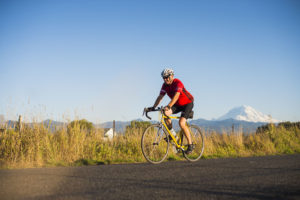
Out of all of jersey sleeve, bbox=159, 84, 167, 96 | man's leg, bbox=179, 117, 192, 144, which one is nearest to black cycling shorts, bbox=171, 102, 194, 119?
man's leg, bbox=179, 117, 192, 144

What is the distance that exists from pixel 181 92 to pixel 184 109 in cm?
47

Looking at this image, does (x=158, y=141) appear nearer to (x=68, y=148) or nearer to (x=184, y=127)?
(x=184, y=127)

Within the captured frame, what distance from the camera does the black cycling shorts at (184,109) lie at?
630cm

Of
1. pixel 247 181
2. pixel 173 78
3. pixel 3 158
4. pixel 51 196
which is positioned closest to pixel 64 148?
pixel 3 158

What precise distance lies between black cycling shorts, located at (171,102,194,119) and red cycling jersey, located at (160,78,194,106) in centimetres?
9

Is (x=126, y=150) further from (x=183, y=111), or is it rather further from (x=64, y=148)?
(x=183, y=111)

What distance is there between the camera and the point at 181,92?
6.24 metres

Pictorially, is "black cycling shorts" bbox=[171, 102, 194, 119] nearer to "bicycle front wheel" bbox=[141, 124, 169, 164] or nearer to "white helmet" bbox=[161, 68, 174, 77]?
"bicycle front wheel" bbox=[141, 124, 169, 164]

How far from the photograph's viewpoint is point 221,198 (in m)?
2.59

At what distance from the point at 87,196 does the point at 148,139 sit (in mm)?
3158

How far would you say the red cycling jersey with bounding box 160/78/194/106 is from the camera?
6.03 meters

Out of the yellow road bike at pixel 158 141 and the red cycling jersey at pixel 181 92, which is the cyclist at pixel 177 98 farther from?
the yellow road bike at pixel 158 141

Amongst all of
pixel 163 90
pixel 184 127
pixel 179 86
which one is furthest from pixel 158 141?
pixel 179 86

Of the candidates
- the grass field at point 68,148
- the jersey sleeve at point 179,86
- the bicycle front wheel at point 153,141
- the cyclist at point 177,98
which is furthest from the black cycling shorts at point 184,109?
the grass field at point 68,148
